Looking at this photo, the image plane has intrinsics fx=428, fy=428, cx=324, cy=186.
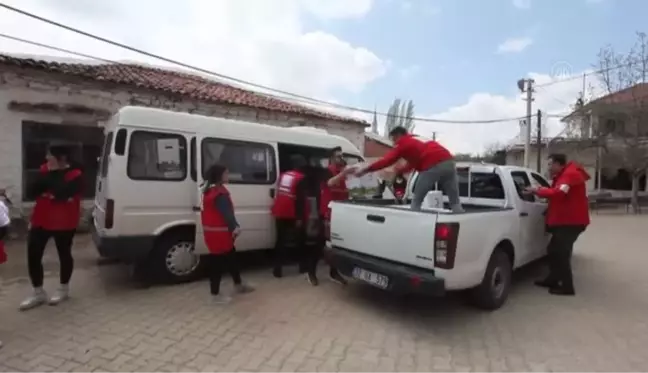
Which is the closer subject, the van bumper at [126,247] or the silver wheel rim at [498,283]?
the silver wheel rim at [498,283]

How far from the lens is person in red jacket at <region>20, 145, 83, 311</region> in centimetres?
428

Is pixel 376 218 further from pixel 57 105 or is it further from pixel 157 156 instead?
pixel 57 105

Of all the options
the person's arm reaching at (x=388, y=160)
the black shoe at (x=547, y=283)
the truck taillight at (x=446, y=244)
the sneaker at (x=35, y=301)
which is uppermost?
the person's arm reaching at (x=388, y=160)

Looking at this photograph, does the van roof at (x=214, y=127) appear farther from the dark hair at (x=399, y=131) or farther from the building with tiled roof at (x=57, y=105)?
the building with tiled roof at (x=57, y=105)

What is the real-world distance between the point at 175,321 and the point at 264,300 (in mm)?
1008

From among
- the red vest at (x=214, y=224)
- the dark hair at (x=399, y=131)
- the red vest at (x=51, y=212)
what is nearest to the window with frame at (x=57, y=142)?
the red vest at (x=51, y=212)

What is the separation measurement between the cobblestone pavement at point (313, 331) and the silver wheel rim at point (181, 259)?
27 centimetres

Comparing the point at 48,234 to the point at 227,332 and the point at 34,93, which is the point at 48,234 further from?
the point at 34,93

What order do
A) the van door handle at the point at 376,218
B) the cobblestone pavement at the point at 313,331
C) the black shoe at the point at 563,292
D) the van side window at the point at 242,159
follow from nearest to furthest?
the cobblestone pavement at the point at 313,331 < the van door handle at the point at 376,218 < the black shoe at the point at 563,292 < the van side window at the point at 242,159

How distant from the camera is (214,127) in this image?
5535 millimetres

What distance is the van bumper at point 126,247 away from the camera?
15.8 feet

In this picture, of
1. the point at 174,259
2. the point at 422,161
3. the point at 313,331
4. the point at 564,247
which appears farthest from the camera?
the point at 174,259

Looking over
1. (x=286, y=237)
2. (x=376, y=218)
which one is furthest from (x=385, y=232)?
(x=286, y=237)

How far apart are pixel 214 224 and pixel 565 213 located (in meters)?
4.14
